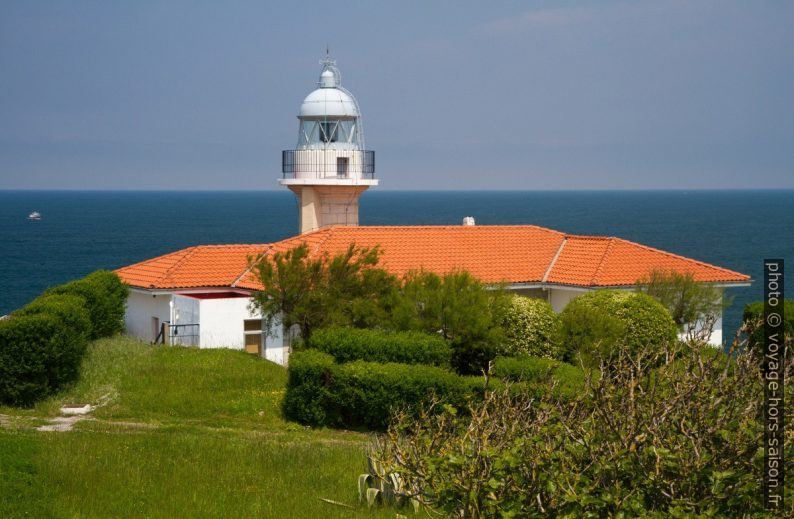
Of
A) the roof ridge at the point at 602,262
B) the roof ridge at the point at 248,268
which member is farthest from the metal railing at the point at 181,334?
the roof ridge at the point at 602,262

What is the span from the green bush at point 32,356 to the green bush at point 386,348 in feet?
16.4

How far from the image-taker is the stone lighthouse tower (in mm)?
37531

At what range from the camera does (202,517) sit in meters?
12.4

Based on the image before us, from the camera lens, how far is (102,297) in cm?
2755

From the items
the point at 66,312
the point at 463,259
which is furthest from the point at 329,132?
the point at 66,312

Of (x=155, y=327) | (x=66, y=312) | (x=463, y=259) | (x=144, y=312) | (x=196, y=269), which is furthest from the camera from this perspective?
(x=463, y=259)

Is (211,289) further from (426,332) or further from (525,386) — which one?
(525,386)

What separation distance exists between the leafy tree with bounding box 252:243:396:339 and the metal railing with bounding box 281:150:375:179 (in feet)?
35.0

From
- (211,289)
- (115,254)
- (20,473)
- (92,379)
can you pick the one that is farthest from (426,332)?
(115,254)

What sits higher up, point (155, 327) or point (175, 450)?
point (155, 327)

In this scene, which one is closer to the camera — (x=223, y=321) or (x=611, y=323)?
(x=611, y=323)

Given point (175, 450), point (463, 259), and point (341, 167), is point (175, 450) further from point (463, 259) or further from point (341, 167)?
point (341, 167)

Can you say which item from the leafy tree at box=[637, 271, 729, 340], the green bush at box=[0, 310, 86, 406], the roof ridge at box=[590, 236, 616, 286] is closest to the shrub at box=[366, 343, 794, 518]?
the green bush at box=[0, 310, 86, 406]

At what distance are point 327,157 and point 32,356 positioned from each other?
1772 cm
